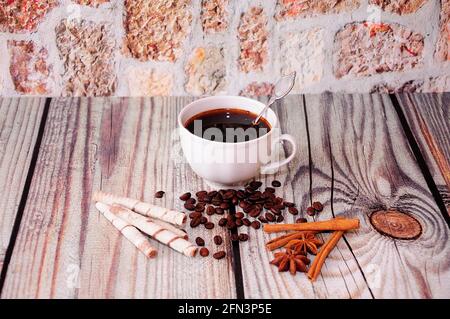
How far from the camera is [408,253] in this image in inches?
50.5

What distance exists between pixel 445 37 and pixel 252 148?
68 centimetres

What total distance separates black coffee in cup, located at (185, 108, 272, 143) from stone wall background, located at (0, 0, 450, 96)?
0.89 feet

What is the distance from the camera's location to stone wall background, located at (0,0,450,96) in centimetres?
162

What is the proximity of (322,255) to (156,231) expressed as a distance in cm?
33

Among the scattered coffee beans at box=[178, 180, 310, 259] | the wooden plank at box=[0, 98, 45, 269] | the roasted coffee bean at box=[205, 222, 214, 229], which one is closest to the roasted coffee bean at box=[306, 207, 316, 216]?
the scattered coffee beans at box=[178, 180, 310, 259]

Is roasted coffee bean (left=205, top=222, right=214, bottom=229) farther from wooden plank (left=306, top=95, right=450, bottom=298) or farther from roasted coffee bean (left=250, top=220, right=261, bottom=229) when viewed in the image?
wooden plank (left=306, top=95, right=450, bottom=298)

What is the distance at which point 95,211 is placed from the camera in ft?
4.51

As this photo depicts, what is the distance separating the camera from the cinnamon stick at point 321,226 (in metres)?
1.32

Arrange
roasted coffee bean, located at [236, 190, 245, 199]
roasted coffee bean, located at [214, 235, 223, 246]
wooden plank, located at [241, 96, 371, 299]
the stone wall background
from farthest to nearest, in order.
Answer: the stone wall background, roasted coffee bean, located at [236, 190, 245, 199], roasted coffee bean, located at [214, 235, 223, 246], wooden plank, located at [241, 96, 371, 299]

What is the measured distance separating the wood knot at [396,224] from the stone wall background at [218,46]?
0.49 meters

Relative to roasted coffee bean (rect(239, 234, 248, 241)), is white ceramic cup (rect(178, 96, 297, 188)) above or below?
above

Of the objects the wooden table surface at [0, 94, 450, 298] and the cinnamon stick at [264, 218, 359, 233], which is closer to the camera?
the wooden table surface at [0, 94, 450, 298]

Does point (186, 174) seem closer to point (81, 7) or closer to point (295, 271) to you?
point (295, 271)
